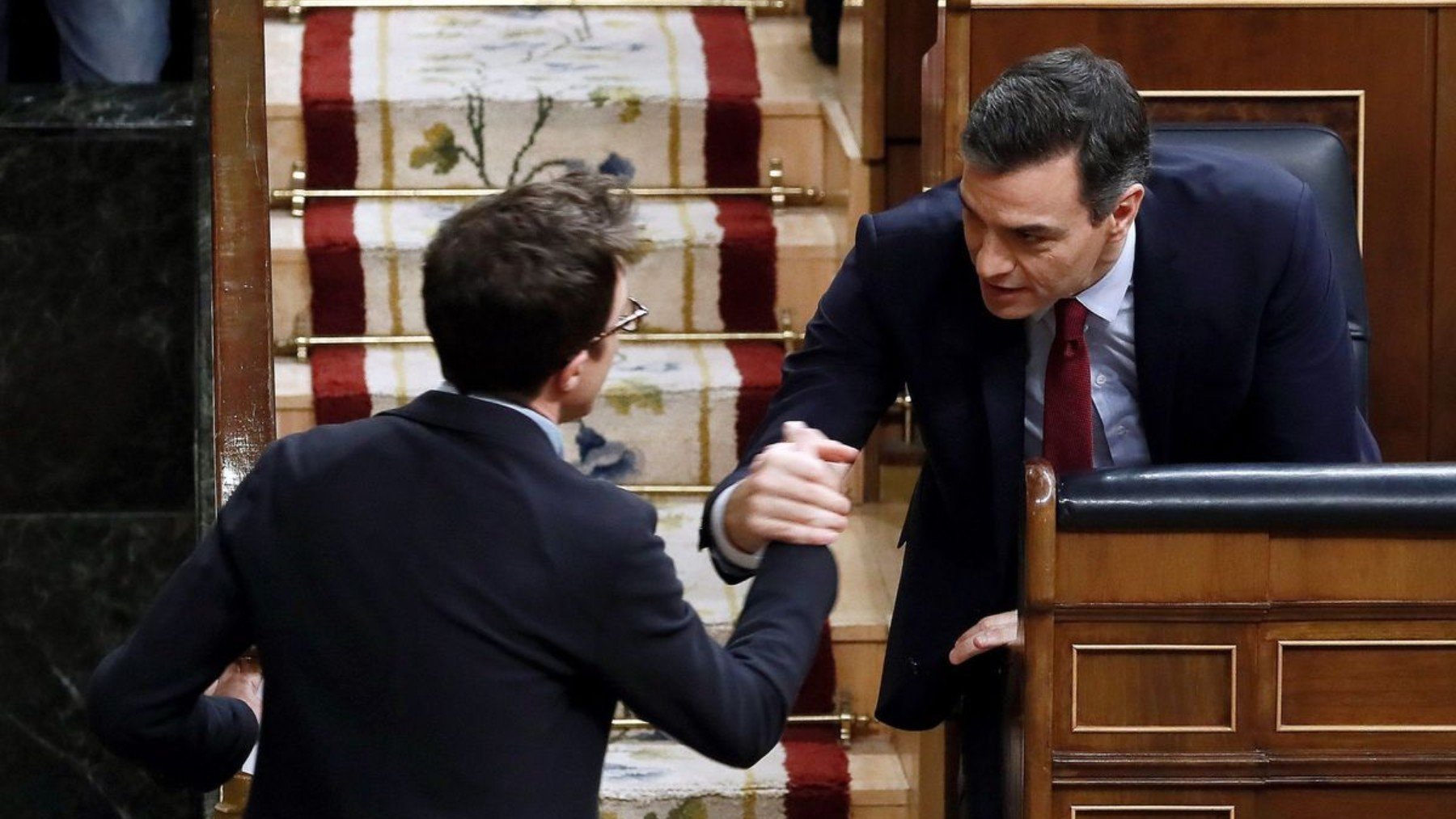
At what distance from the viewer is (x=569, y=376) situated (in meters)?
1.53

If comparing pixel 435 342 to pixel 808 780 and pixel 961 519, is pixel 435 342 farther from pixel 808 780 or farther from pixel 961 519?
pixel 808 780

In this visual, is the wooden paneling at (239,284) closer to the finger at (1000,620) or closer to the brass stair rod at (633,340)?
the brass stair rod at (633,340)

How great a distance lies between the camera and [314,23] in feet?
13.5

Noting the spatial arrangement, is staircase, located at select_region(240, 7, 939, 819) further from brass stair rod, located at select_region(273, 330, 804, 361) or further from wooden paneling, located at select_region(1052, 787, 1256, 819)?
wooden paneling, located at select_region(1052, 787, 1256, 819)

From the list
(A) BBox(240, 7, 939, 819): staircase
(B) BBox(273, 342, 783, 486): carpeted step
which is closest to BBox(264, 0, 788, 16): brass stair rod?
(A) BBox(240, 7, 939, 819): staircase

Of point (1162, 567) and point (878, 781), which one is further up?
point (1162, 567)

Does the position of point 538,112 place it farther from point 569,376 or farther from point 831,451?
point 569,376

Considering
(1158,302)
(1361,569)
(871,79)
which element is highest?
(871,79)

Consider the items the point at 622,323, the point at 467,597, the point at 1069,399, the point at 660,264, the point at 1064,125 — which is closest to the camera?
the point at 467,597

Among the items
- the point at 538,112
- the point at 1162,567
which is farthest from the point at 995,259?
the point at 538,112

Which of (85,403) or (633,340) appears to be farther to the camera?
(633,340)

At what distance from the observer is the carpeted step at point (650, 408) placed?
3488 mm

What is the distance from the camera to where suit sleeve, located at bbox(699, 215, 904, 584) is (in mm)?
2107

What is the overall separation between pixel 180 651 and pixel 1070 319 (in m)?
0.98
